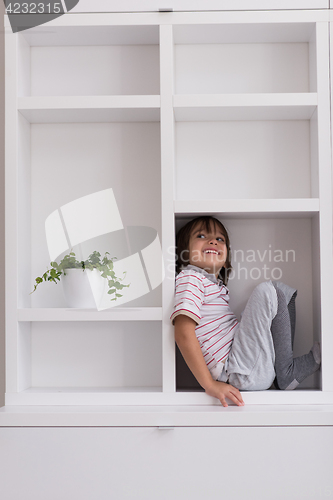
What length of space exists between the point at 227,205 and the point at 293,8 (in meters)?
0.61

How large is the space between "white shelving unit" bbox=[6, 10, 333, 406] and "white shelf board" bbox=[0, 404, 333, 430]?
155 mm

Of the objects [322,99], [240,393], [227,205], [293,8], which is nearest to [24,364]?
[240,393]

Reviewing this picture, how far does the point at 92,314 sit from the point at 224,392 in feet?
1.41

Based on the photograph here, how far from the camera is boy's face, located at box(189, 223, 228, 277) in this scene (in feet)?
4.49

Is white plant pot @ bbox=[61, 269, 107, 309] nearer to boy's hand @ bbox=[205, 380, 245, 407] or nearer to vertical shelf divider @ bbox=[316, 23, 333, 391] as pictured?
boy's hand @ bbox=[205, 380, 245, 407]

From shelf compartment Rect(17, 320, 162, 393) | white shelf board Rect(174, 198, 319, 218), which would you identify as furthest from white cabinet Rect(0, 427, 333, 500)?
white shelf board Rect(174, 198, 319, 218)

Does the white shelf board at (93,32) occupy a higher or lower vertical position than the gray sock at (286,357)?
higher

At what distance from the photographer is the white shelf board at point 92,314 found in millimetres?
1242

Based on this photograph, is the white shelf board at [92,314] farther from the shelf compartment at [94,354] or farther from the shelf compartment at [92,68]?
the shelf compartment at [92,68]

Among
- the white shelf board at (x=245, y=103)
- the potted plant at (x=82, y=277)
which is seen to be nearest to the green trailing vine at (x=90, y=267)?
the potted plant at (x=82, y=277)

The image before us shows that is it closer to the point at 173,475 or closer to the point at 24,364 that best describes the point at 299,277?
the point at 173,475

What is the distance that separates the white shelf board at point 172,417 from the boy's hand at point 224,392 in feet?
0.11

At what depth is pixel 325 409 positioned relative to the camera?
1.16 m

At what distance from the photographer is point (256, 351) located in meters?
1.24
